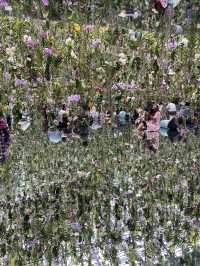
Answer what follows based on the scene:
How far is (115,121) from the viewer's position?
23.2ft

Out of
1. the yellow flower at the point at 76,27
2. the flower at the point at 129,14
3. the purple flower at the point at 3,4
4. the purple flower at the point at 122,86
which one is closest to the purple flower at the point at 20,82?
the purple flower at the point at 122,86

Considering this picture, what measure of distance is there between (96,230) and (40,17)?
20.8 ft

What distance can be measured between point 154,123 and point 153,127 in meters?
0.11

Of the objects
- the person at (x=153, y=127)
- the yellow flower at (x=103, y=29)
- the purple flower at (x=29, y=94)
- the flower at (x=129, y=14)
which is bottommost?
the flower at (x=129, y=14)

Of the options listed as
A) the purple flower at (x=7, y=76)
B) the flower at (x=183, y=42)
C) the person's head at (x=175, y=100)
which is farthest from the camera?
the flower at (x=183, y=42)

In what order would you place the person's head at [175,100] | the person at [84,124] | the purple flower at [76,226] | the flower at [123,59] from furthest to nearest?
the flower at [123,59], the person's head at [175,100], the person at [84,124], the purple flower at [76,226]

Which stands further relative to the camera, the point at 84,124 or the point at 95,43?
the point at 95,43

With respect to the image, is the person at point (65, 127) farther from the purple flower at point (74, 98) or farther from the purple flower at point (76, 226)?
the purple flower at point (76, 226)

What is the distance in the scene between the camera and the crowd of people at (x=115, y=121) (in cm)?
658

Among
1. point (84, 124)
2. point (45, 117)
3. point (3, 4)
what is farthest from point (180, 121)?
point (3, 4)

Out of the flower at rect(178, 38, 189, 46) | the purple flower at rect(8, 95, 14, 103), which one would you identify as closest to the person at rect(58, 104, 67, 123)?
the purple flower at rect(8, 95, 14, 103)

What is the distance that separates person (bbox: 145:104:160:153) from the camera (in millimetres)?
6316

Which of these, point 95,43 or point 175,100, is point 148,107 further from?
point 95,43

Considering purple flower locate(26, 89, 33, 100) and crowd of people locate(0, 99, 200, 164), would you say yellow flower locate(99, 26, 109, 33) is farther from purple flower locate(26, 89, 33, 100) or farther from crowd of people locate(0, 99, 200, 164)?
crowd of people locate(0, 99, 200, 164)
